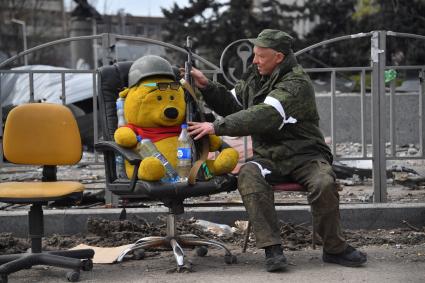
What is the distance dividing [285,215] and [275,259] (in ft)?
4.74

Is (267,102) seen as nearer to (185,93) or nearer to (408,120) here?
(185,93)

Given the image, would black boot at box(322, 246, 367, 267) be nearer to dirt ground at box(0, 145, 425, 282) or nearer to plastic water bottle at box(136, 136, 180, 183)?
dirt ground at box(0, 145, 425, 282)

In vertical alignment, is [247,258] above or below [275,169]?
below

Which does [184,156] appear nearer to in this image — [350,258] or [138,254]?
[138,254]

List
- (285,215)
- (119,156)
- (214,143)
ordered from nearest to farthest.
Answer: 1. (119,156)
2. (214,143)
3. (285,215)

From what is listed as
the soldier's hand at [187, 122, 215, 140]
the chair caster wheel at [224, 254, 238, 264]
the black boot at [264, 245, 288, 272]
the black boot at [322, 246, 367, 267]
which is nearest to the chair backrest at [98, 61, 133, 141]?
the soldier's hand at [187, 122, 215, 140]

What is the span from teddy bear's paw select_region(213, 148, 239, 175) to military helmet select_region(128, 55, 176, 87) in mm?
697

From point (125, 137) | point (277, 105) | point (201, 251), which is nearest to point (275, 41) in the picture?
point (277, 105)

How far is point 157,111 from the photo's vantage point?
5.16 metres

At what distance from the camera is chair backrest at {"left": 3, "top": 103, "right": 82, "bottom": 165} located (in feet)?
17.2

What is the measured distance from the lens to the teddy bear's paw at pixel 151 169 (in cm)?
482

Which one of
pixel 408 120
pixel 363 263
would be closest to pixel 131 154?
pixel 363 263

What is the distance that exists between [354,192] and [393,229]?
1.47 metres

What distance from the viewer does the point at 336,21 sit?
2667 cm
